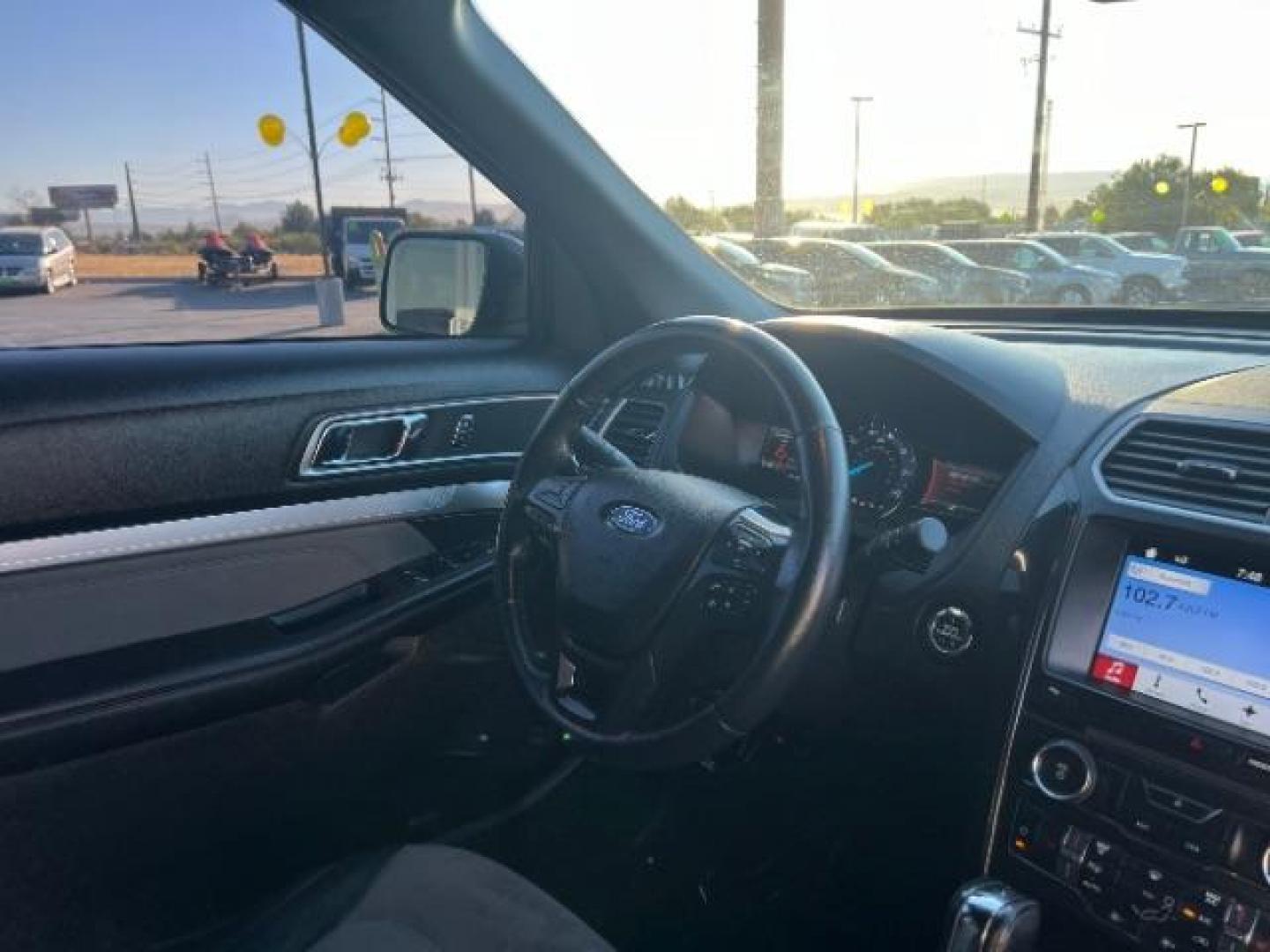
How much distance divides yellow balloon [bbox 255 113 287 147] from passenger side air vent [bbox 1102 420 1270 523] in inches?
69.6

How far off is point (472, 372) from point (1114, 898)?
1665 mm

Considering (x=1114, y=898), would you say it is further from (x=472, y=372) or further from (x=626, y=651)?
(x=472, y=372)

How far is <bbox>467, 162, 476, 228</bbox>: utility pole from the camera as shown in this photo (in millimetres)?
2391

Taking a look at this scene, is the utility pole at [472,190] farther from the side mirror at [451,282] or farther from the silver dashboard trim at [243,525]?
the silver dashboard trim at [243,525]

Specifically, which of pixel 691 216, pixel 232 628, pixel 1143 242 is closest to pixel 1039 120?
pixel 1143 242

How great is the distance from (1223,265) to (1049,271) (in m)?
0.38

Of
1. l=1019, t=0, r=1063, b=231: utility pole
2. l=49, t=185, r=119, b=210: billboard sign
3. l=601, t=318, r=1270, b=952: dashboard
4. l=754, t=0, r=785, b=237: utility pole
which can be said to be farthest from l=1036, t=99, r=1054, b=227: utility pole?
l=49, t=185, r=119, b=210: billboard sign

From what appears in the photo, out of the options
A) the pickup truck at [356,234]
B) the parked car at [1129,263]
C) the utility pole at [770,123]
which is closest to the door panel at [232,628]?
the pickup truck at [356,234]

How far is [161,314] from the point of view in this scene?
226 cm

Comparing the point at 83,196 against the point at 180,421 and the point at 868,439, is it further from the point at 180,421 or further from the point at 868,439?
the point at 868,439

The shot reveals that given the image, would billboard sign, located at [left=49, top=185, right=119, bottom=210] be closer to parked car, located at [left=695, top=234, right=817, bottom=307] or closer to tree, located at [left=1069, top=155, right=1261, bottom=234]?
parked car, located at [left=695, top=234, right=817, bottom=307]

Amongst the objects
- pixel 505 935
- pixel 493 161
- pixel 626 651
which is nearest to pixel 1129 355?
pixel 626 651

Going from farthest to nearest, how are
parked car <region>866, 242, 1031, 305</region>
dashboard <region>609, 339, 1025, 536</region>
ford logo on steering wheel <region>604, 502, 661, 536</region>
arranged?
parked car <region>866, 242, 1031, 305</region>, dashboard <region>609, 339, 1025, 536</region>, ford logo on steering wheel <region>604, 502, 661, 536</region>

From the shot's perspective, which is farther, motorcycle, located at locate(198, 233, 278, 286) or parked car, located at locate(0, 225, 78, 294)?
motorcycle, located at locate(198, 233, 278, 286)
